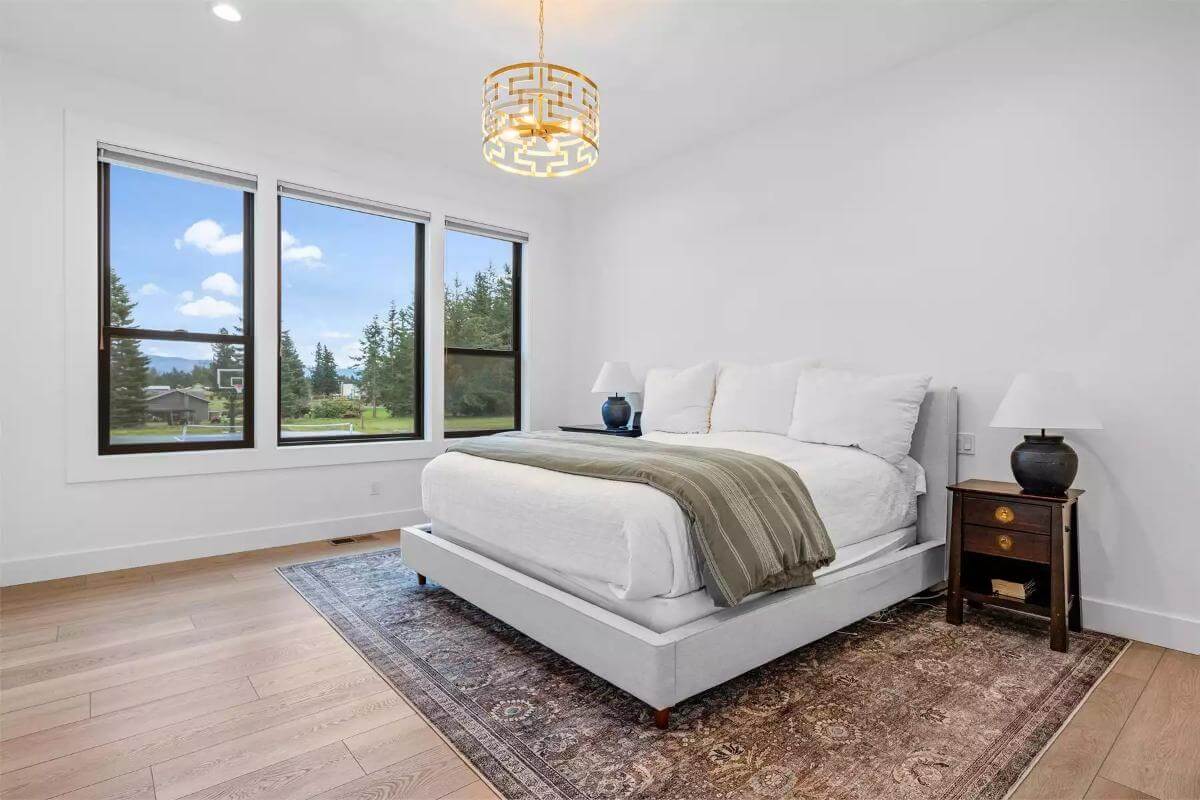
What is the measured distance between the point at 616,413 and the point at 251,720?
2.81 m

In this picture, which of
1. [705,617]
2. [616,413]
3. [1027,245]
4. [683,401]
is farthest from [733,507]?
[616,413]

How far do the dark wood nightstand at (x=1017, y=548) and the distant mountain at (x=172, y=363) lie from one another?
413cm

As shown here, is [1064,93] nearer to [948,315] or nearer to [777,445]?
[948,315]

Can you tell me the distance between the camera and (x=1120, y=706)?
6.37 feet

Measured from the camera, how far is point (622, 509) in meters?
1.85

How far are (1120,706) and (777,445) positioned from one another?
1.49 m

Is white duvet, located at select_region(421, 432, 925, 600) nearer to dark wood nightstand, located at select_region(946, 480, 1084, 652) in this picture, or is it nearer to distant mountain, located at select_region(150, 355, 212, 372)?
dark wood nightstand, located at select_region(946, 480, 1084, 652)

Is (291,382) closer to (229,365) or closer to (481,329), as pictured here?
(229,365)

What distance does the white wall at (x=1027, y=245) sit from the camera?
239 cm

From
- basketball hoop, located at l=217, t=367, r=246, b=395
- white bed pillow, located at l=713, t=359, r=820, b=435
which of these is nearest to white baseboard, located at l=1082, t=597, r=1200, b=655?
white bed pillow, located at l=713, t=359, r=820, b=435

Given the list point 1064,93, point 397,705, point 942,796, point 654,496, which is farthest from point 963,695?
point 1064,93

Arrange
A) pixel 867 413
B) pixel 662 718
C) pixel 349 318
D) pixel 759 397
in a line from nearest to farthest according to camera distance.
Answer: pixel 662 718 → pixel 867 413 → pixel 759 397 → pixel 349 318

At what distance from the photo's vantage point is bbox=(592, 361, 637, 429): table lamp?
425 centimetres

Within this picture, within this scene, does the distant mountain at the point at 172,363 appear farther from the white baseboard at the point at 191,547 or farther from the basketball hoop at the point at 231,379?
the white baseboard at the point at 191,547
